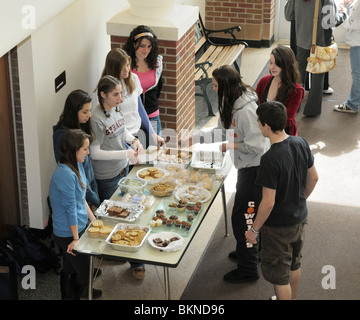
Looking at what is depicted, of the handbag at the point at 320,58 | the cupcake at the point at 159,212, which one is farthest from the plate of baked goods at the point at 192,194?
the handbag at the point at 320,58

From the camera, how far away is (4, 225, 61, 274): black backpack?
5695 millimetres

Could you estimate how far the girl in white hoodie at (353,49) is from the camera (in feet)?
28.6

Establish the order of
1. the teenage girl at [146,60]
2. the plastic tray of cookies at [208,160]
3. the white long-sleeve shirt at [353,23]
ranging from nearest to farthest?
the plastic tray of cookies at [208,160] → the teenage girl at [146,60] → the white long-sleeve shirt at [353,23]

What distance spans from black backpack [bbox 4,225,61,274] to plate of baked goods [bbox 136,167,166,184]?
3.65ft

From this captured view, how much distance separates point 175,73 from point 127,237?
2.81 m

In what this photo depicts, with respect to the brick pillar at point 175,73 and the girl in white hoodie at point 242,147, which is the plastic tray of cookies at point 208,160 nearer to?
the girl in white hoodie at point 242,147

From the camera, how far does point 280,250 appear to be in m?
4.85

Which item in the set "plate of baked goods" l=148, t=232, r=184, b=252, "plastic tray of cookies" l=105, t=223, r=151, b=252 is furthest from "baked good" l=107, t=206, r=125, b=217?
"plate of baked goods" l=148, t=232, r=184, b=252

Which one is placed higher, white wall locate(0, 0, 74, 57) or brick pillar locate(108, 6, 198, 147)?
white wall locate(0, 0, 74, 57)

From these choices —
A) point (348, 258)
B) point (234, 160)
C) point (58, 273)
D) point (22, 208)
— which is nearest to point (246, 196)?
point (234, 160)

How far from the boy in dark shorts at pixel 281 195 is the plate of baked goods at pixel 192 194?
2.06 feet

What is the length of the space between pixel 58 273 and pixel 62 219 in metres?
1.06

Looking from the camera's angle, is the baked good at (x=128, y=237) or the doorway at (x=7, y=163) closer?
the baked good at (x=128, y=237)

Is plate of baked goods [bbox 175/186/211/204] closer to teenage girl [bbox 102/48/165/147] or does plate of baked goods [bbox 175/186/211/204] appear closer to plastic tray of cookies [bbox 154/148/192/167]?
plastic tray of cookies [bbox 154/148/192/167]
